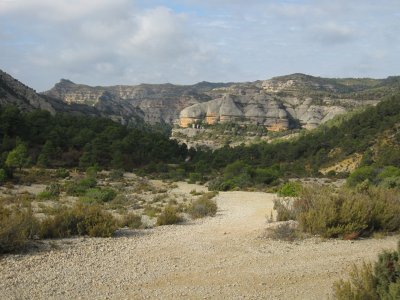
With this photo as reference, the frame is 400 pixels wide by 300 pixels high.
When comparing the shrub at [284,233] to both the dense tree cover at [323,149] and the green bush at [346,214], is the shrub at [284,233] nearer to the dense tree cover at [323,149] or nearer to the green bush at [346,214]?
the green bush at [346,214]

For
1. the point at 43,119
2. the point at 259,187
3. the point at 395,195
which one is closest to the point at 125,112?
the point at 43,119

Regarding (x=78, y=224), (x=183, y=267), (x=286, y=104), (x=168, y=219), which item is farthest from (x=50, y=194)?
(x=286, y=104)

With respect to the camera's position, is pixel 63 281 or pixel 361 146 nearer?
pixel 63 281

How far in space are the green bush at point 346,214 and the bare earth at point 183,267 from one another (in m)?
0.41

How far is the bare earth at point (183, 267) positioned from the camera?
6770 millimetres

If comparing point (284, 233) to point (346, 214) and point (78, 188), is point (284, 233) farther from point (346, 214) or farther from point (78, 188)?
point (78, 188)

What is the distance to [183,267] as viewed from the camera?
8.21 m

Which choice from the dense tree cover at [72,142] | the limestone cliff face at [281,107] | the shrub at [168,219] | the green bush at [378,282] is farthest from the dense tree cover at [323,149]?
the limestone cliff face at [281,107]

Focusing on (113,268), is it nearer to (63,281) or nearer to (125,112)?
(63,281)

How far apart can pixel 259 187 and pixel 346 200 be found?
74.0 feet

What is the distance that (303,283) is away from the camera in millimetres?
7383

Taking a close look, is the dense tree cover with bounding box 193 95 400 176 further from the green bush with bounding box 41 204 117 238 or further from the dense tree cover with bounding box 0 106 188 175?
the green bush with bounding box 41 204 117 238

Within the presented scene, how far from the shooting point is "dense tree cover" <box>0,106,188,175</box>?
1817 inches

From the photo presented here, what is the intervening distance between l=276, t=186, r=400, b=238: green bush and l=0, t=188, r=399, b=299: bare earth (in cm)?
41
